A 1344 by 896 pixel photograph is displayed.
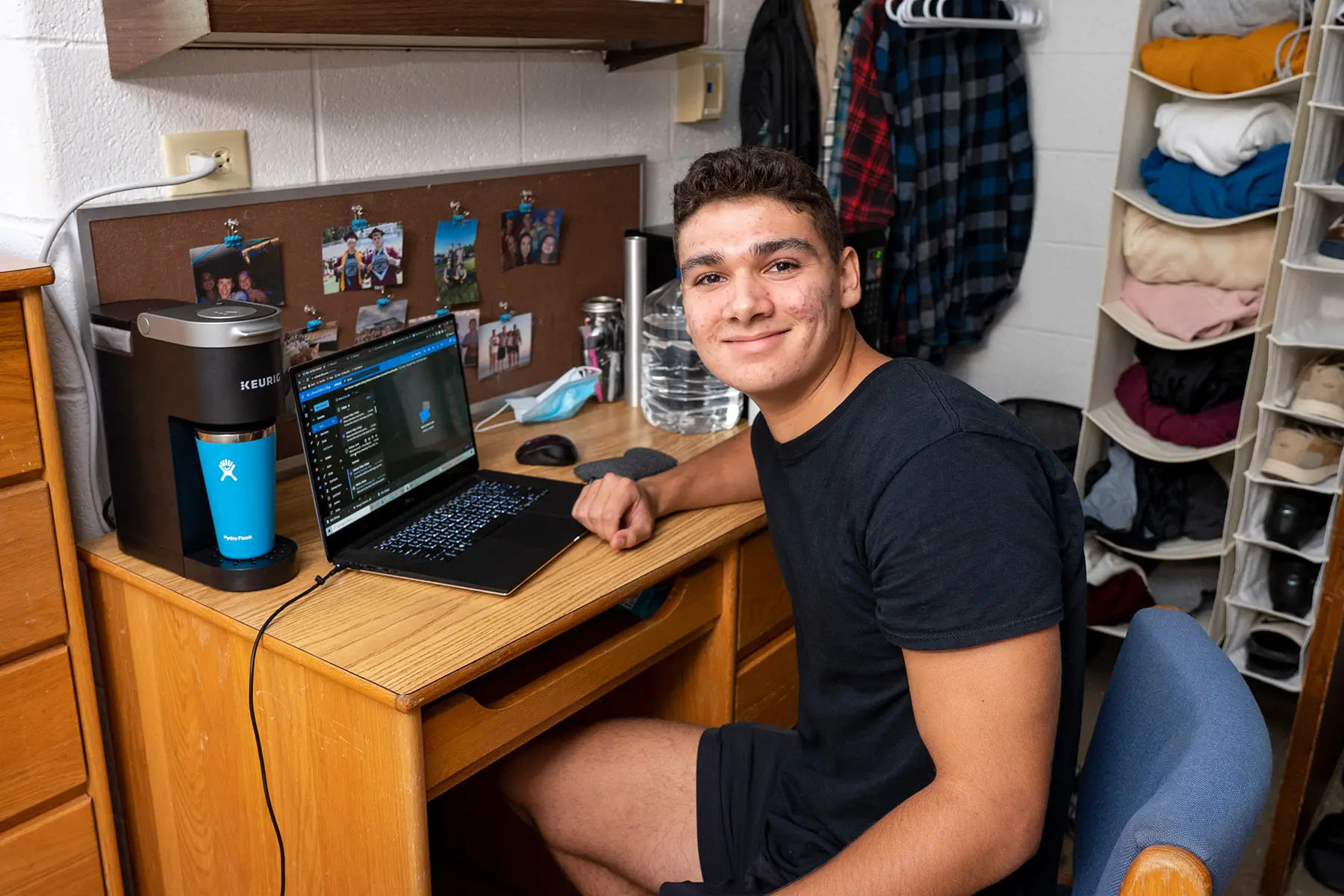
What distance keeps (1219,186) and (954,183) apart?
1.94ft

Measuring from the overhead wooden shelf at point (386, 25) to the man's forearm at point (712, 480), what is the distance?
677 mm

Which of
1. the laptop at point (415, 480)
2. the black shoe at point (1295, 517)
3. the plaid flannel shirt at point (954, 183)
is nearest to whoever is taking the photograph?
the laptop at point (415, 480)

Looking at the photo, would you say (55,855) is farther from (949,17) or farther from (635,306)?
(949,17)

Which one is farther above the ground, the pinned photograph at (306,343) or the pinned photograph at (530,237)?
the pinned photograph at (530,237)

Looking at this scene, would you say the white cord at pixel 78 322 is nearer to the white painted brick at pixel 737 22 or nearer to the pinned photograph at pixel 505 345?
the pinned photograph at pixel 505 345

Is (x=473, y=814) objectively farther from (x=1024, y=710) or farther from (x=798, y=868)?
(x=1024, y=710)

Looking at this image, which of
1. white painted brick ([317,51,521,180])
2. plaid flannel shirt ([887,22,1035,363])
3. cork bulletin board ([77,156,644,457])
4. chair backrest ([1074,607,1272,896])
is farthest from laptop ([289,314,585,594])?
plaid flannel shirt ([887,22,1035,363])

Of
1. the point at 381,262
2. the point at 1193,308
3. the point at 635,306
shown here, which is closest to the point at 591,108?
the point at 635,306

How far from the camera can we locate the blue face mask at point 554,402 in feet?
6.95

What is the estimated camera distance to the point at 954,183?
9.04ft

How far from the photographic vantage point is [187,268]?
5.41 ft

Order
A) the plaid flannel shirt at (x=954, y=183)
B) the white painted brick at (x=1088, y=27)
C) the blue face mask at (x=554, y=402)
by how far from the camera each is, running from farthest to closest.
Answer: the white painted brick at (x=1088, y=27)
the plaid flannel shirt at (x=954, y=183)
the blue face mask at (x=554, y=402)

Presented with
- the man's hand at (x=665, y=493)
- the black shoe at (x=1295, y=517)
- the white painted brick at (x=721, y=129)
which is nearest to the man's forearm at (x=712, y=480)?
the man's hand at (x=665, y=493)

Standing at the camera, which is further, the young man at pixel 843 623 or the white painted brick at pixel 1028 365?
the white painted brick at pixel 1028 365
